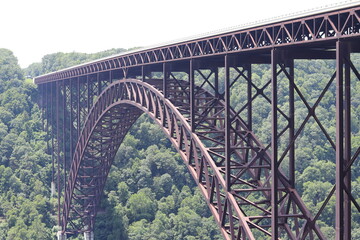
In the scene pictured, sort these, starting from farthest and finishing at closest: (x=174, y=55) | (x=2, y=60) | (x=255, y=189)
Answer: (x=2, y=60), (x=174, y=55), (x=255, y=189)

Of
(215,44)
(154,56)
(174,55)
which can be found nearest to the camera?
(215,44)

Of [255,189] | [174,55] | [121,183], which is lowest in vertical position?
[121,183]

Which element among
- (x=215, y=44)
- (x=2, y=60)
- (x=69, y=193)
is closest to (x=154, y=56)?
(x=215, y=44)

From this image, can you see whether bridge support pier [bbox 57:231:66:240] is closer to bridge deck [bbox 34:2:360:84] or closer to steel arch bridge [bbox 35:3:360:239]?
steel arch bridge [bbox 35:3:360:239]

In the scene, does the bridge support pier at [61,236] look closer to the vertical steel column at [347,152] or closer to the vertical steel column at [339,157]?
the vertical steel column at [347,152]

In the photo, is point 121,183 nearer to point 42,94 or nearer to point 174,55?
point 42,94

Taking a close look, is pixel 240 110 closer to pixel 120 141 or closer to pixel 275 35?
pixel 275 35

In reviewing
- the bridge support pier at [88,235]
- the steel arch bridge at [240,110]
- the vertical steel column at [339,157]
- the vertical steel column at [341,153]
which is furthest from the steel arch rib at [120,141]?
the vertical steel column at [339,157]
